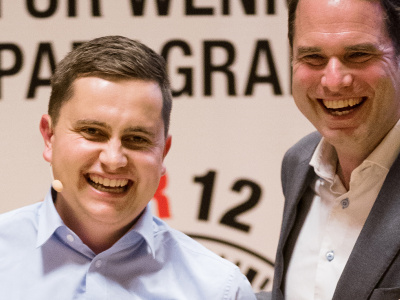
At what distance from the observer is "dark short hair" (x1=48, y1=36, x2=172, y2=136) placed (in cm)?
170

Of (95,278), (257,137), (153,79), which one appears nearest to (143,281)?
(95,278)

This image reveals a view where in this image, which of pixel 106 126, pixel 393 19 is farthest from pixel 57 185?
pixel 393 19

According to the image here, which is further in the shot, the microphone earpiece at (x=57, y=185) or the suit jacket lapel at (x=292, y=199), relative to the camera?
the suit jacket lapel at (x=292, y=199)

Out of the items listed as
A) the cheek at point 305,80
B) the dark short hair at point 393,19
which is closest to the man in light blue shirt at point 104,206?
the cheek at point 305,80

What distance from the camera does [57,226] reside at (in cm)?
171

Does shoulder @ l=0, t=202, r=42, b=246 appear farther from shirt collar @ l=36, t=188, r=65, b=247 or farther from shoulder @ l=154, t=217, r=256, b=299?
shoulder @ l=154, t=217, r=256, b=299

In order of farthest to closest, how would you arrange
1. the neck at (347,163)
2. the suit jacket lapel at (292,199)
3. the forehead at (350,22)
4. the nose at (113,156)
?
1. the suit jacket lapel at (292,199)
2. the neck at (347,163)
3. the forehead at (350,22)
4. the nose at (113,156)

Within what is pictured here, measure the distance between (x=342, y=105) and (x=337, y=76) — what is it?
4.5 inches

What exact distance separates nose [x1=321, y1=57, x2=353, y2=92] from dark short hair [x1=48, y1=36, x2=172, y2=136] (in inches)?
20.0

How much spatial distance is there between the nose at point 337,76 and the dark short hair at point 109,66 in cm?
51

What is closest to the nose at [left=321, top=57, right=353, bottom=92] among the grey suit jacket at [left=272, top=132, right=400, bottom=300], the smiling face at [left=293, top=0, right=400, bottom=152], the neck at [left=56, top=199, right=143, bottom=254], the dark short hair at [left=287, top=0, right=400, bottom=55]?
the smiling face at [left=293, top=0, right=400, bottom=152]

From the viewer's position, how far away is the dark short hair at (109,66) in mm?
1700

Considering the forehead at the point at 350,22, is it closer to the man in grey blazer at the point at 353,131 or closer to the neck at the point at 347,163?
the man in grey blazer at the point at 353,131

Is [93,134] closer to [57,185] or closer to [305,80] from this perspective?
[57,185]
